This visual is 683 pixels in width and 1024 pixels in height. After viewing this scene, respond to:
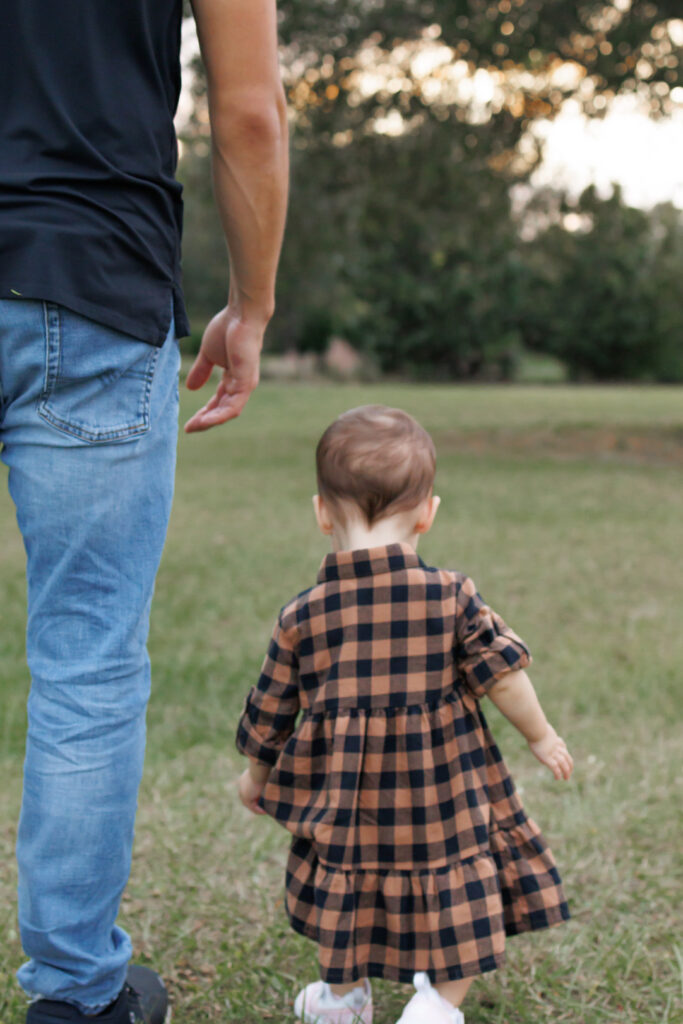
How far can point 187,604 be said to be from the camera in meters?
5.04

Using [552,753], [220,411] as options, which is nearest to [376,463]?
[220,411]

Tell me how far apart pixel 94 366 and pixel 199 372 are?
596 millimetres

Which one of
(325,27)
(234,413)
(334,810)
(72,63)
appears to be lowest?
(334,810)

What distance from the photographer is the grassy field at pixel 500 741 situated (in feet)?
6.70

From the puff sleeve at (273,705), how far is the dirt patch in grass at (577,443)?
9.63 metres

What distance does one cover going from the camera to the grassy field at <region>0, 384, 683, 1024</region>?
2041mm

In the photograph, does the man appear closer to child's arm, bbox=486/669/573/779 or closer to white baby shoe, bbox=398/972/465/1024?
white baby shoe, bbox=398/972/465/1024

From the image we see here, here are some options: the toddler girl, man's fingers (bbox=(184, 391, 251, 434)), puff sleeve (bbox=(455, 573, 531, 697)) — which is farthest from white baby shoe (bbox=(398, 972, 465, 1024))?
man's fingers (bbox=(184, 391, 251, 434))

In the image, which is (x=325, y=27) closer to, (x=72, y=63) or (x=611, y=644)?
(x=611, y=644)

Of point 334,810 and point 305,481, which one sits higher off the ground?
point 334,810

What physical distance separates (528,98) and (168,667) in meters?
8.80

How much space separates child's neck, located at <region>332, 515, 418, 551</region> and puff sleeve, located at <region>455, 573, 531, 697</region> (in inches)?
4.8

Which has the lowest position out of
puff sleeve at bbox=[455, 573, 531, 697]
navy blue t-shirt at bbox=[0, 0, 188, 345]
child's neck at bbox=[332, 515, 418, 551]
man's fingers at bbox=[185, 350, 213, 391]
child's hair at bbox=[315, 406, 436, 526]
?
puff sleeve at bbox=[455, 573, 531, 697]

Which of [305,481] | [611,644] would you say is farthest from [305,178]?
[611,644]
